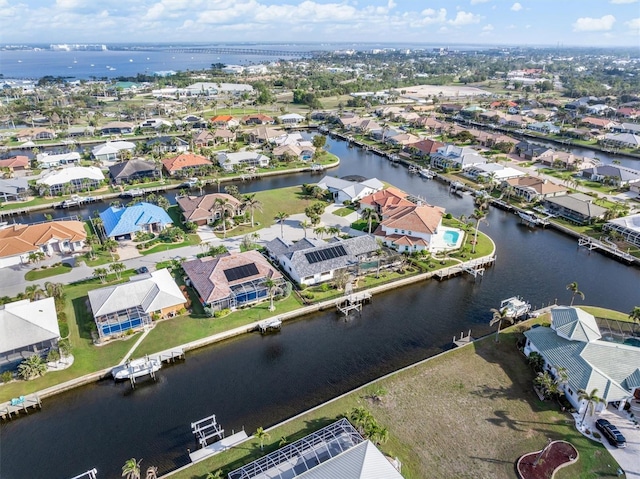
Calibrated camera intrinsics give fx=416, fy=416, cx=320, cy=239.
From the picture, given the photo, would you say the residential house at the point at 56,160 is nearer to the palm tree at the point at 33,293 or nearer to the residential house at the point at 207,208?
the residential house at the point at 207,208

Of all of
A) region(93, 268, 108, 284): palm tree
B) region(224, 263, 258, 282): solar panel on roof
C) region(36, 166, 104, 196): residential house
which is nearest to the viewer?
region(224, 263, 258, 282): solar panel on roof

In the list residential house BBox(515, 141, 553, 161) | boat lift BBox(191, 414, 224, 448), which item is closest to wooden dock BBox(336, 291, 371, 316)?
boat lift BBox(191, 414, 224, 448)

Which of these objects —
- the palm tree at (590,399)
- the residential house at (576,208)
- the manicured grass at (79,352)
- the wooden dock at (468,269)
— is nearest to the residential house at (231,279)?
the manicured grass at (79,352)

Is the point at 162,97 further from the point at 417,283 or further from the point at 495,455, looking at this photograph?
the point at 495,455

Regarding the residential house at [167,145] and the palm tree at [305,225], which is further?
the residential house at [167,145]

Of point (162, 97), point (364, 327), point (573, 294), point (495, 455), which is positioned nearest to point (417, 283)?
point (364, 327)

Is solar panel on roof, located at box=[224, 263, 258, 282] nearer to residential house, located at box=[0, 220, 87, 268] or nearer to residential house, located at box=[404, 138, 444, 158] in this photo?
residential house, located at box=[0, 220, 87, 268]
